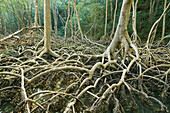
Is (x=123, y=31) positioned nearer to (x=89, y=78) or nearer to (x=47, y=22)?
(x=89, y=78)

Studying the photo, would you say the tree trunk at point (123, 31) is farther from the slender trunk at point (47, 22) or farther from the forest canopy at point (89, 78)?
the slender trunk at point (47, 22)

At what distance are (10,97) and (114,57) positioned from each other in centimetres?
228

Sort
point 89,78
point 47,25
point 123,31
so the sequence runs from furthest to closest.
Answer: point 47,25, point 123,31, point 89,78

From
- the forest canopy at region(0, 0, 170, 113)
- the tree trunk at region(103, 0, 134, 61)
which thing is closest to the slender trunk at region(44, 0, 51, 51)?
the forest canopy at region(0, 0, 170, 113)

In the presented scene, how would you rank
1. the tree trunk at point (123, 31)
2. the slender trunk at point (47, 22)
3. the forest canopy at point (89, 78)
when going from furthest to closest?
the slender trunk at point (47, 22) < the tree trunk at point (123, 31) < the forest canopy at point (89, 78)

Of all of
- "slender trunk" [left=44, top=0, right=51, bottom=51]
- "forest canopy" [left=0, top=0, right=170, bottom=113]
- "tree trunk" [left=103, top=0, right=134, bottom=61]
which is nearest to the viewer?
"forest canopy" [left=0, top=0, right=170, bottom=113]

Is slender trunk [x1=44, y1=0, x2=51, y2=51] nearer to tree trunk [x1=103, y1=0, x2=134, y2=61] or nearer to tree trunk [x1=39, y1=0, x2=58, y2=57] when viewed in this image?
tree trunk [x1=39, y1=0, x2=58, y2=57]

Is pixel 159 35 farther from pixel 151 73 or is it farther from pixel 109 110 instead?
pixel 109 110

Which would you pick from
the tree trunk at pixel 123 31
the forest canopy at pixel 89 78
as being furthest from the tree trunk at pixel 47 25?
the tree trunk at pixel 123 31

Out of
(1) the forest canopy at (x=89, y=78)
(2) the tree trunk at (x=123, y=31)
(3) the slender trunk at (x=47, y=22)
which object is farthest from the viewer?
(3) the slender trunk at (x=47, y=22)

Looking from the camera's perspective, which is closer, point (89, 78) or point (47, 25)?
point (89, 78)

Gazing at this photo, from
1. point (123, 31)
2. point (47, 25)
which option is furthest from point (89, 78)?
point (47, 25)

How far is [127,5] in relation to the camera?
8.51 ft

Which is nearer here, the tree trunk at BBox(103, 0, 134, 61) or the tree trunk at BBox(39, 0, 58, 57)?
the tree trunk at BBox(103, 0, 134, 61)
